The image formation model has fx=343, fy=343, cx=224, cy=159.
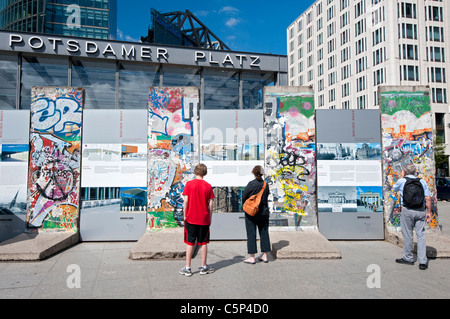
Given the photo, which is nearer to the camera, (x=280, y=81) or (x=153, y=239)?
(x=153, y=239)

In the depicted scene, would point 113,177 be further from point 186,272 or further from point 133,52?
point 133,52

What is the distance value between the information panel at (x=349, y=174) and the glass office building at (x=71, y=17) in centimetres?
Result: 4251

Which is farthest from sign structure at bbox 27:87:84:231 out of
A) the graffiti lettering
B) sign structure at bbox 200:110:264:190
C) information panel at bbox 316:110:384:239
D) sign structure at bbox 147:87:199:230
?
information panel at bbox 316:110:384:239

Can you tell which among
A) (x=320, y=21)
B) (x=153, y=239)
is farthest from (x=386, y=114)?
(x=320, y=21)

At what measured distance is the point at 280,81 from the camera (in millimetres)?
15500

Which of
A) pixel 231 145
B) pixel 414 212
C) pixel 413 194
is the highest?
pixel 231 145

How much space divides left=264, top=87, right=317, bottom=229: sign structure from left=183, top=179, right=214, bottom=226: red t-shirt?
9.20 ft

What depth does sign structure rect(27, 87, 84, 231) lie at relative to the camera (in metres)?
7.40

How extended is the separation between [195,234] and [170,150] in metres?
2.90

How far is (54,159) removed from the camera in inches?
294

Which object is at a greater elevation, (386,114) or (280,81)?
(280,81)

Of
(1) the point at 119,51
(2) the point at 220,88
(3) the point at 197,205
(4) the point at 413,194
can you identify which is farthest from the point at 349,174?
(1) the point at 119,51
